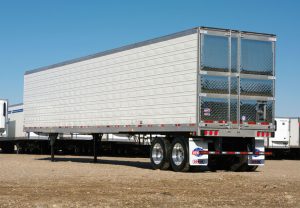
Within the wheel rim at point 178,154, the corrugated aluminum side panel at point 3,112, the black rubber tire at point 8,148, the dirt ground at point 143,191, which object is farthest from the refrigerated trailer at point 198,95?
the black rubber tire at point 8,148

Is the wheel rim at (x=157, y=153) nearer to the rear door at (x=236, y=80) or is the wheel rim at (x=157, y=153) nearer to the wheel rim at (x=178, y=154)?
the wheel rim at (x=178, y=154)

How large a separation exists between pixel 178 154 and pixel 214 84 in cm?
288

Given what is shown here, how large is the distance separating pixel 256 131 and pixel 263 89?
4.88 feet

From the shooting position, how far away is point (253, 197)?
13.8 metres

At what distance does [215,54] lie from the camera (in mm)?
22031

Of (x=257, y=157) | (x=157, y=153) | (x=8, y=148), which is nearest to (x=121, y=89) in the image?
(x=157, y=153)

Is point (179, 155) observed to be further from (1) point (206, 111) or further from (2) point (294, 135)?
(2) point (294, 135)

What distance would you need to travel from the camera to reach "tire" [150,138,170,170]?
77.3 ft

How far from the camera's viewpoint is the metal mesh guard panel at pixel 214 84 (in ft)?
71.5

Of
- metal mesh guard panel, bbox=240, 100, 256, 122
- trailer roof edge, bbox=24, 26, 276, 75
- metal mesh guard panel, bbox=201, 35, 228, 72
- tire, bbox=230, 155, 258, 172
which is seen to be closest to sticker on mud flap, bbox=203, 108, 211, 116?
metal mesh guard panel, bbox=201, 35, 228, 72

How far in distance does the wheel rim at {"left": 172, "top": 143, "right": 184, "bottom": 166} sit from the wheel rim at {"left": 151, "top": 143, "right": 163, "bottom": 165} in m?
0.78

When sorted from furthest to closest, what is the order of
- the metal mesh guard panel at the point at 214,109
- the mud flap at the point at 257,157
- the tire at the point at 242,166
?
1. the tire at the point at 242,166
2. the mud flap at the point at 257,157
3. the metal mesh guard panel at the point at 214,109

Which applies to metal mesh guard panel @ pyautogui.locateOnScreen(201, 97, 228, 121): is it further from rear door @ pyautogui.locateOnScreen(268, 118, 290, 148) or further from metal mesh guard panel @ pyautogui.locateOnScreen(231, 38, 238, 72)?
rear door @ pyautogui.locateOnScreen(268, 118, 290, 148)

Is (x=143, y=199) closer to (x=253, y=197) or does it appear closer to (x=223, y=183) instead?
(x=253, y=197)
